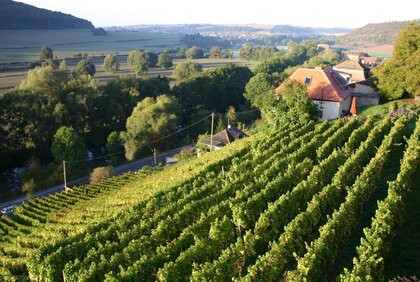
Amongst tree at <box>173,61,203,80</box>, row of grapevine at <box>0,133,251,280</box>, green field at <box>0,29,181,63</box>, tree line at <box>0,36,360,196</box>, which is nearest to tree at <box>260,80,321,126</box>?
tree line at <box>0,36,360,196</box>

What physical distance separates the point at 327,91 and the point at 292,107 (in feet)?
21.9

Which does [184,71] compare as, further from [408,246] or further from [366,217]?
[408,246]

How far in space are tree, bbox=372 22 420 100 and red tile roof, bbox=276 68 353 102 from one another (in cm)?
339

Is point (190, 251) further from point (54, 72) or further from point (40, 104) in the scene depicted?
point (54, 72)

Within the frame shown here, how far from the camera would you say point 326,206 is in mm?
16781

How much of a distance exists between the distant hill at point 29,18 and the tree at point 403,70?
380 feet

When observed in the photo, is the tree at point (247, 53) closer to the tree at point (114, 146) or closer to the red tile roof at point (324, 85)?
the tree at point (114, 146)

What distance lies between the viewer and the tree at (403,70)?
36.2 meters

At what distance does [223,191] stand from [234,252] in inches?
272

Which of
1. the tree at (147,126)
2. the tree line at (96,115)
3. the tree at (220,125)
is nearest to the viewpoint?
the tree line at (96,115)

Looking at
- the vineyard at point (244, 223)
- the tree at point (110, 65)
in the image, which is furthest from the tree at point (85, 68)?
the vineyard at point (244, 223)

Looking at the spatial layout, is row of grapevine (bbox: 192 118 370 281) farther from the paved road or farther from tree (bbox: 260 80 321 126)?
the paved road

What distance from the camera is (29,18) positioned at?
448 ft

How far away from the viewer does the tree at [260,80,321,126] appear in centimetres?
3294
